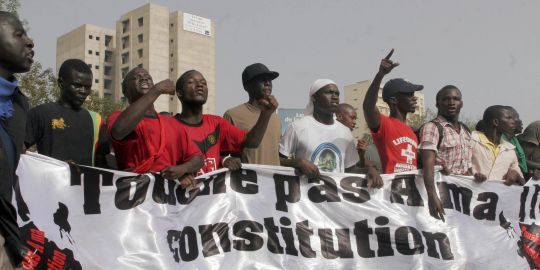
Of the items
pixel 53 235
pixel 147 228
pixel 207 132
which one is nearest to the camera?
pixel 53 235

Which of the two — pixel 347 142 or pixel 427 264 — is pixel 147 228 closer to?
pixel 347 142

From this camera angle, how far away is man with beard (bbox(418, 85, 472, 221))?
573 centimetres

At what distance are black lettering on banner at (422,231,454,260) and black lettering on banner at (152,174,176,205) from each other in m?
2.50

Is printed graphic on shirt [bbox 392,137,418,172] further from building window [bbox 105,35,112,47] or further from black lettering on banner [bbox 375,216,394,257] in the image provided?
building window [bbox 105,35,112,47]

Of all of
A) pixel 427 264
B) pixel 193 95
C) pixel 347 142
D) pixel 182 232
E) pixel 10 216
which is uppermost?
pixel 193 95

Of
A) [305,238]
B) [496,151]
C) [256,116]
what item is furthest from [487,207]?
[256,116]

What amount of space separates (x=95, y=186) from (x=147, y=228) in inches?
22.2

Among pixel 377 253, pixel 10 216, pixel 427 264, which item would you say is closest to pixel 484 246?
pixel 427 264

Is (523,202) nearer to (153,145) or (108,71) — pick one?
(153,145)

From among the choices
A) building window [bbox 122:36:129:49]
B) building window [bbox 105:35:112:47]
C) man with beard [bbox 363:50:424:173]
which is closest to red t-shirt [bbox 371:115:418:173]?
man with beard [bbox 363:50:424:173]

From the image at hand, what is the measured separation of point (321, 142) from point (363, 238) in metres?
1.01

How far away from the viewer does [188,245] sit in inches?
189

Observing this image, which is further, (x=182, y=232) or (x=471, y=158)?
(x=471, y=158)

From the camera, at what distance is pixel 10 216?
2.81m
